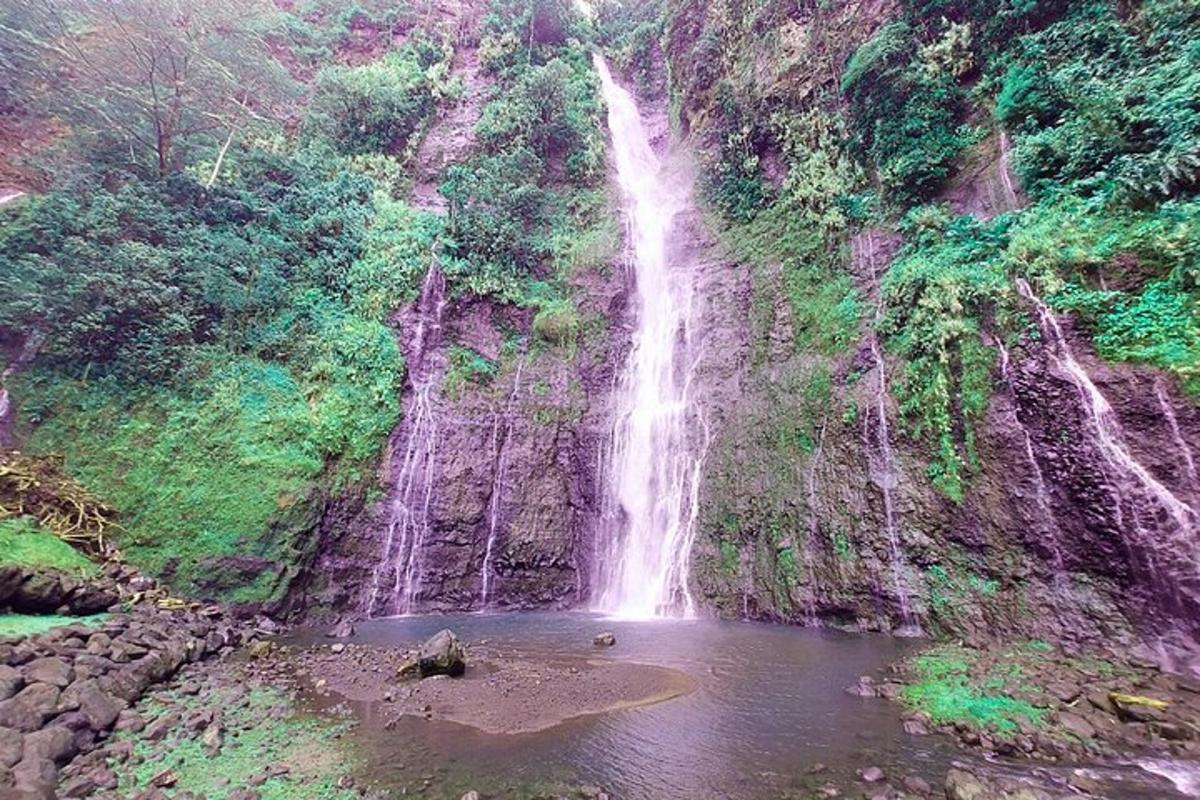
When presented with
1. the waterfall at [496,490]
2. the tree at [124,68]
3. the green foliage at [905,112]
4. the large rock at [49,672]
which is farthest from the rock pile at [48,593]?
the green foliage at [905,112]

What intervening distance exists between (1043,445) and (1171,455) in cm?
137

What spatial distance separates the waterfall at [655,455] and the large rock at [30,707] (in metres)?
8.95

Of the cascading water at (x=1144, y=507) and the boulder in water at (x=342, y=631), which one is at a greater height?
the cascading water at (x=1144, y=507)

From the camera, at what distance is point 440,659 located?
23.6 ft

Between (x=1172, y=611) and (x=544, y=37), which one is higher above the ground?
(x=544, y=37)

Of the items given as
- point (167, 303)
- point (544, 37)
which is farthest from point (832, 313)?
point (544, 37)

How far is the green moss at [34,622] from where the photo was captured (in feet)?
19.4

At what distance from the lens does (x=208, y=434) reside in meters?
11.5

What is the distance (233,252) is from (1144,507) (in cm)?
1860

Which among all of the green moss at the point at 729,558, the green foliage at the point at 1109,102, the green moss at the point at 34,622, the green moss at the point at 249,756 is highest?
the green foliage at the point at 1109,102

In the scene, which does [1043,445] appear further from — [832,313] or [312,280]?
[312,280]

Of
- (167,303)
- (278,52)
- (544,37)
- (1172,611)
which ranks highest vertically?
(544,37)

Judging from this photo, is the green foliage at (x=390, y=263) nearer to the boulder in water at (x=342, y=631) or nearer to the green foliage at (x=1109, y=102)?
the boulder in water at (x=342, y=631)

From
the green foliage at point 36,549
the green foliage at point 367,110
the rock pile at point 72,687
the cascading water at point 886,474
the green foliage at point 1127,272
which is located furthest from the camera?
the green foliage at point 367,110
